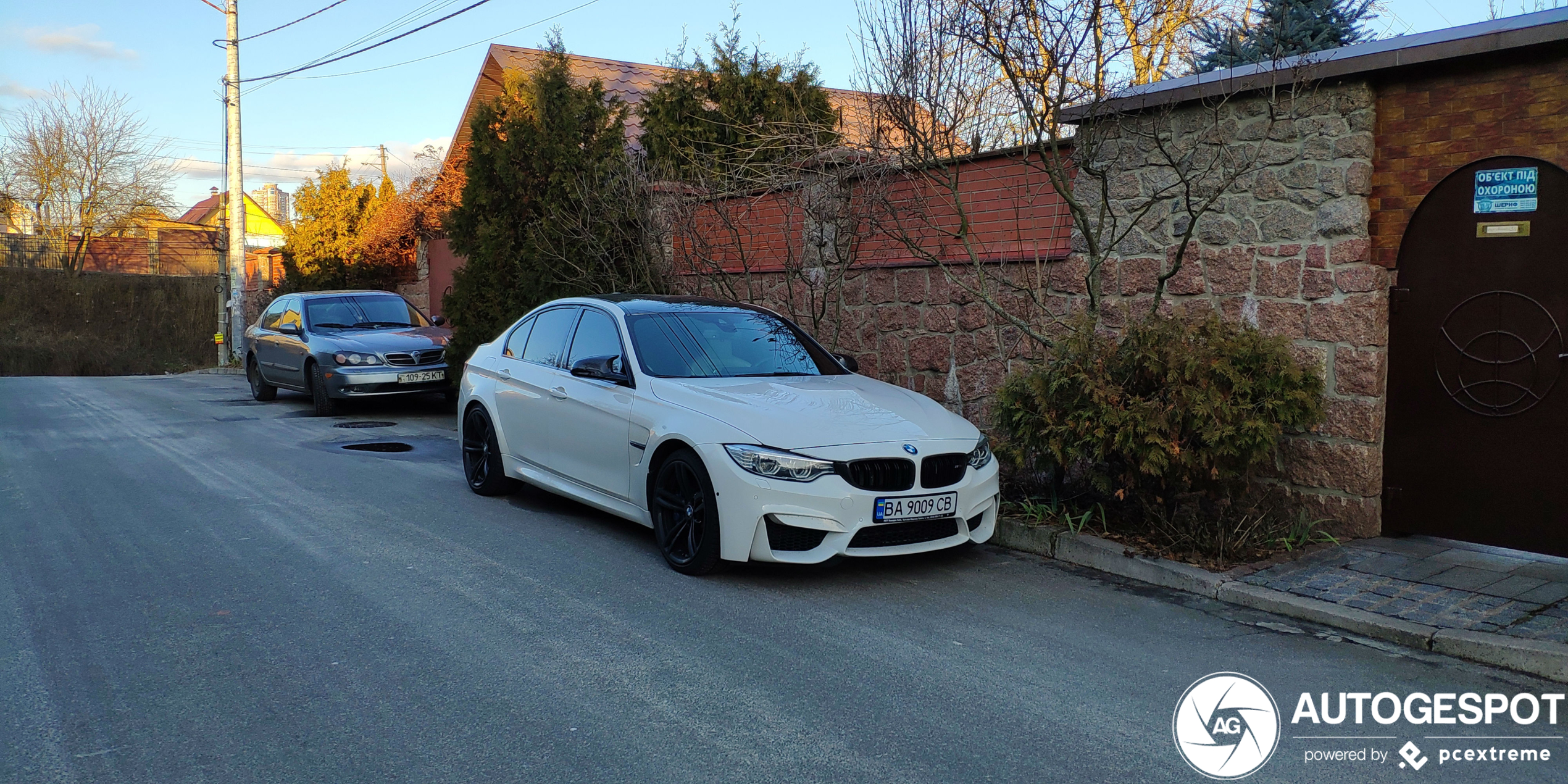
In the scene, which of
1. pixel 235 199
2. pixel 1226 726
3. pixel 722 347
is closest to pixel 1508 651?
pixel 1226 726

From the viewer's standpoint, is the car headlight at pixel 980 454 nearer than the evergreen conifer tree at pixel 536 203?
Yes

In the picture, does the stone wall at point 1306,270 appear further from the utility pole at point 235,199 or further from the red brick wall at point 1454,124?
the utility pole at point 235,199

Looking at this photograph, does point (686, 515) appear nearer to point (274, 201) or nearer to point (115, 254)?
point (115, 254)

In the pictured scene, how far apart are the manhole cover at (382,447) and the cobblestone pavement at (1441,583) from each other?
26.6 feet

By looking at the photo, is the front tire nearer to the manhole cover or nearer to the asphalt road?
the manhole cover

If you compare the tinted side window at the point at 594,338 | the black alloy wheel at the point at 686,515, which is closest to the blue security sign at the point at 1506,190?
the black alloy wheel at the point at 686,515

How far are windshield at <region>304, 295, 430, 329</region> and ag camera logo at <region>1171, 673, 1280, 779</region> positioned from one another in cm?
1275

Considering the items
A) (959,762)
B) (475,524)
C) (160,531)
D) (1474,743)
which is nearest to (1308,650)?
(1474,743)

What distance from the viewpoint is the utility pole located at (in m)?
24.8

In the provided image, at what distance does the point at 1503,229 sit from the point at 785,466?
421 cm

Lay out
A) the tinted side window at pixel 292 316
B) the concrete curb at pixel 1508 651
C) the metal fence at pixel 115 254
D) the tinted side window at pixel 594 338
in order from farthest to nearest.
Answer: the metal fence at pixel 115 254
the tinted side window at pixel 292 316
the tinted side window at pixel 594 338
the concrete curb at pixel 1508 651

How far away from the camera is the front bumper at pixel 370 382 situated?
527 inches

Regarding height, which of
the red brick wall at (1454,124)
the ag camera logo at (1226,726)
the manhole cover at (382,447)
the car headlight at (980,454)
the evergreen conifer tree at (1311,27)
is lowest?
the ag camera logo at (1226,726)

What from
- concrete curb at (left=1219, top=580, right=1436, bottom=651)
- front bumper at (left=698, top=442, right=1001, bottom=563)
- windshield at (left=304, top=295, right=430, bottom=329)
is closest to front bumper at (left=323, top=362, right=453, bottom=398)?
windshield at (left=304, top=295, right=430, bottom=329)
